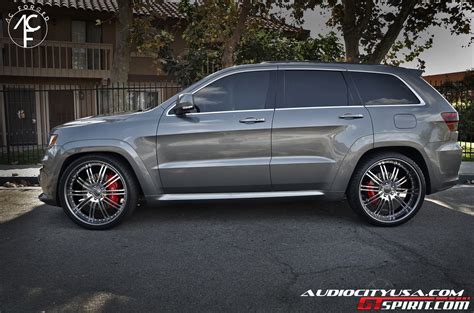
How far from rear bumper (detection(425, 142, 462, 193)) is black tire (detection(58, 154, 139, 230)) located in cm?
332

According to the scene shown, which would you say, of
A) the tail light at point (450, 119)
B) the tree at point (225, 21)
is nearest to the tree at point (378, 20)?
the tree at point (225, 21)

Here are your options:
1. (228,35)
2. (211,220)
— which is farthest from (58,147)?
(228,35)

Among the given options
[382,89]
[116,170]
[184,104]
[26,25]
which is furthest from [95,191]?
[26,25]

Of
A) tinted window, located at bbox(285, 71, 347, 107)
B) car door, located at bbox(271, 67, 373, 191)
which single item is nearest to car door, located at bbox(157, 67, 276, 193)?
car door, located at bbox(271, 67, 373, 191)

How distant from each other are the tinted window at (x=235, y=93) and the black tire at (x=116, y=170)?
1090 millimetres

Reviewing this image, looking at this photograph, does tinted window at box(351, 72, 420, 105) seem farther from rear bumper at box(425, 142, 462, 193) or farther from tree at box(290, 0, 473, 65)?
tree at box(290, 0, 473, 65)

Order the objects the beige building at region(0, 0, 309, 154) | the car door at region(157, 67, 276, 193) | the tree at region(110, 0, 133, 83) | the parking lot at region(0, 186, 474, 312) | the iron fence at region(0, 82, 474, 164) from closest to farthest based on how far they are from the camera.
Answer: the parking lot at region(0, 186, 474, 312)
the car door at region(157, 67, 276, 193)
the tree at region(110, 0, 133, 83)
the iron fence at region(0, 82, 474, 164)
the beige building at region(0, 0, 309, 154)

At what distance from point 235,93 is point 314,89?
91 centimetres

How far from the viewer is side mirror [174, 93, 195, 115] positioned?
4445mm

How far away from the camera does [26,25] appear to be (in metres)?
15.0

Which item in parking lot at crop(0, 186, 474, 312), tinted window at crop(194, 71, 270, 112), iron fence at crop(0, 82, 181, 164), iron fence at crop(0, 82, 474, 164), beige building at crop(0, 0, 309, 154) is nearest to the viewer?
parking lot at crop(0, 186, 474, 312)

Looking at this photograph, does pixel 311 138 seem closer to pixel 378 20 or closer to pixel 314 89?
pixel 314 89

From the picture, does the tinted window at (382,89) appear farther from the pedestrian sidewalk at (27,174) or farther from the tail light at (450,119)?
the pedestrian sidewalk at (27,174)

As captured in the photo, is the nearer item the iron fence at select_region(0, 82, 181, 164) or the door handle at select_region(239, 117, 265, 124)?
the door handle at select_region(239, 117, 265, 124)
